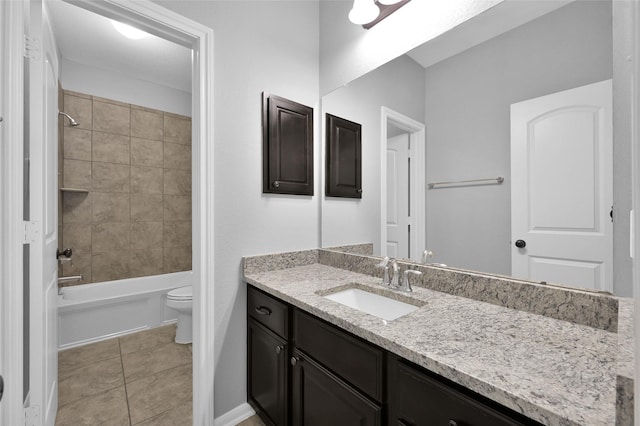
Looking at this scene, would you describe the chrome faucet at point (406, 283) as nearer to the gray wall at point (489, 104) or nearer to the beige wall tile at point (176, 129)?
the gray wall at point (489, 104)


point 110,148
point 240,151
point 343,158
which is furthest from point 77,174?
point 343,158

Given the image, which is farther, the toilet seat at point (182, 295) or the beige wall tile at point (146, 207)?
the beige wall tile at point (146, 207)

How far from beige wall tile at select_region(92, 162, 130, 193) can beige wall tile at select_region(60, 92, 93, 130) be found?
0.41m

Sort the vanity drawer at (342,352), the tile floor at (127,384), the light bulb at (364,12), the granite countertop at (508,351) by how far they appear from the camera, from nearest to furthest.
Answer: the granite countertop at (508,351) → the vanity drawer at (342,352) → the light bulb at (364,12) → the tile floor at (127,384)

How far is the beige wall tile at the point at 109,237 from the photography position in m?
2.75

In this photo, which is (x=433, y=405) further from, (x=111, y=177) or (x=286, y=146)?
(x=111, y=177)

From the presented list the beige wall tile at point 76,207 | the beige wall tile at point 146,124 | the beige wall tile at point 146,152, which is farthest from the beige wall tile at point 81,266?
the beige wall tile at point 146,124

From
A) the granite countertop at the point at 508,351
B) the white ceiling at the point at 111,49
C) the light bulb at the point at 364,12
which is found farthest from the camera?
the white ceiling at the point at 111,49

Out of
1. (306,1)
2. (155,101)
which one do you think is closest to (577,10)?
(306,1)

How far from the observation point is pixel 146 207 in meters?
3.06

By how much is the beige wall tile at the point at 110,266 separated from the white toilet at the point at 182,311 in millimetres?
852

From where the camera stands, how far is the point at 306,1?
1883 mm

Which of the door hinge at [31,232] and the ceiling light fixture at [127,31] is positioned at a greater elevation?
the ceiling light fixture at [127,31]

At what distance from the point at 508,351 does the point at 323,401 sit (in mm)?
703
